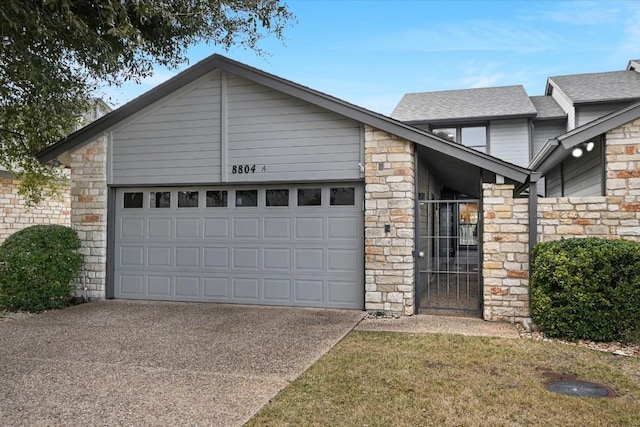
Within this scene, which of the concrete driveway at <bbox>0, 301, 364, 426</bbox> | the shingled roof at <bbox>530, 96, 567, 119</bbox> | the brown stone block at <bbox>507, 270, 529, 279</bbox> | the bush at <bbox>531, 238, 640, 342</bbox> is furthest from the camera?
the shingled roof at <bbox>530, 96, 567, 119</bbox>

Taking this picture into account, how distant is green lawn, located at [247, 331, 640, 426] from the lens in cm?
365

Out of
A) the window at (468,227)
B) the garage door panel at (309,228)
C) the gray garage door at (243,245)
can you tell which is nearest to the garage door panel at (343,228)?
the gray garage door at (243,245)

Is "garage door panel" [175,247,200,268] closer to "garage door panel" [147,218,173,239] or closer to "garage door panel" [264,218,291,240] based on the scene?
"garage door panel" [147,218,173,239]

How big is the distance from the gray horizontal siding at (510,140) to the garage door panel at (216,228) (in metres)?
11.2

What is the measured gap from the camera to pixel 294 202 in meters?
8.62

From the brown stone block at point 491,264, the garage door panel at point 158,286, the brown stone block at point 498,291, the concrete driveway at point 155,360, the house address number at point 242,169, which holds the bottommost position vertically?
the concrete driveway at point 155,360

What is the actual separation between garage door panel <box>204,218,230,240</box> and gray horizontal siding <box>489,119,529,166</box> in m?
11.2

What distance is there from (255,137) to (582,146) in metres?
5.82

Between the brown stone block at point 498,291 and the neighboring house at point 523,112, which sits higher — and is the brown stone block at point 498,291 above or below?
below

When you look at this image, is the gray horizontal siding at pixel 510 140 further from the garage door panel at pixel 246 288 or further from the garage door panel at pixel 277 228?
the garage door panel at pixel 246 288

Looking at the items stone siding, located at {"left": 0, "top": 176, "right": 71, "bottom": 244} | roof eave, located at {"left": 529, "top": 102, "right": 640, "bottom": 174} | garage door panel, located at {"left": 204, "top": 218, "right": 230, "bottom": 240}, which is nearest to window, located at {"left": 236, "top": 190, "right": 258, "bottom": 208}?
garage door panel, located at {"left": 204, "top": 218, "right": 230, "bottom": 240}

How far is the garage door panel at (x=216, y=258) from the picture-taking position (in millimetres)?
8930

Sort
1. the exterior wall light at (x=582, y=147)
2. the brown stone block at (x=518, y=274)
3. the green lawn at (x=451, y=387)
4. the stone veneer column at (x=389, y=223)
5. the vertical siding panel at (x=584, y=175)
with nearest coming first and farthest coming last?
the green lawn at (x=451, y=387), the brown stone block at (x=518, y=274), the exterior wall light at (x=582, y=147), the stone veneer column at (x=389, y=223), the vertical siding panel at (x=584, y=175)

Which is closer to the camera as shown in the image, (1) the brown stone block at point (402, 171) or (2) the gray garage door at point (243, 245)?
(1) the brown stone block at point (402, 171)
